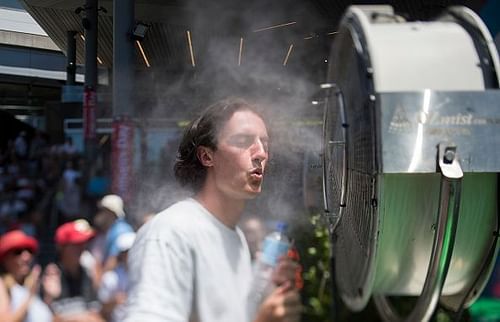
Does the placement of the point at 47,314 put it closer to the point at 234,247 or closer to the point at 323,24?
the point at 234,247

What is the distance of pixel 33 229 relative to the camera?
10.3ft

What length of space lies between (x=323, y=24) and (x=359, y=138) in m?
2.96

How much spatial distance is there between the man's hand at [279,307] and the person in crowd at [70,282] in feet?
4.45

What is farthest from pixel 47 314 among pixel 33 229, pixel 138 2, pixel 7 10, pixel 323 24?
pixel 7 10

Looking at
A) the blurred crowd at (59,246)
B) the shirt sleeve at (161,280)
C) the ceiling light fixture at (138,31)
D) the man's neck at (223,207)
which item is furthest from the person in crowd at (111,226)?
the ceiling light fixture at (138,31)

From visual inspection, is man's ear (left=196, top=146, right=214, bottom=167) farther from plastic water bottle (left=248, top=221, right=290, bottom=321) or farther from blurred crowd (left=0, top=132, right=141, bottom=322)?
blurred crowd (left=0, top=132, right=141, bottom=322)

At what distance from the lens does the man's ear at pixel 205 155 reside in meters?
1.54

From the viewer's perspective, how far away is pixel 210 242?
1394 mm

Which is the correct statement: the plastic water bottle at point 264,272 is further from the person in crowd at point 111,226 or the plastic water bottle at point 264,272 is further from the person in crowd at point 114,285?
the person in crowd at point 111,226

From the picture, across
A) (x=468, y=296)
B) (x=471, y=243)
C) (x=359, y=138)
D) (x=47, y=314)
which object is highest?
(x=359, y=138)

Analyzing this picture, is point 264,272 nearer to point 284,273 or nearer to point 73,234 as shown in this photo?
point 284,273

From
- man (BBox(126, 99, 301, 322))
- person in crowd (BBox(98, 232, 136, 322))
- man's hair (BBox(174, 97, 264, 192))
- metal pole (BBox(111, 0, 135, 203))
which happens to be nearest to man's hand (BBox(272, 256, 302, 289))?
man (BBox(126, 99, 301, 322))

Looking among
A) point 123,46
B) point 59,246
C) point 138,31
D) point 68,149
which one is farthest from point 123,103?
point 59,246

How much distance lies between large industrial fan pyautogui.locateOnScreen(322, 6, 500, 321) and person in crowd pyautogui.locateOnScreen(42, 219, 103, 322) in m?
1.06
